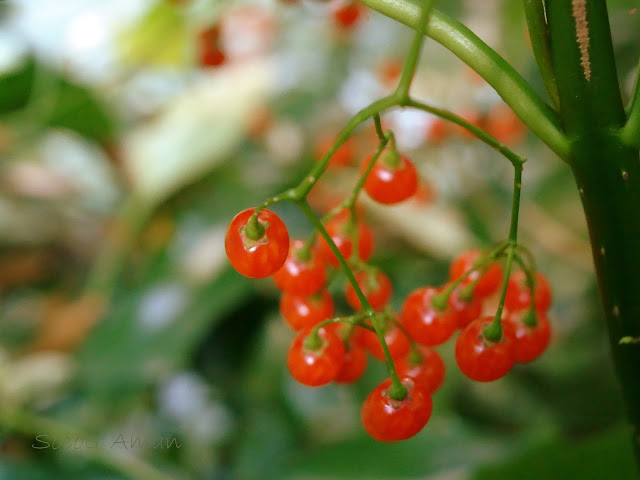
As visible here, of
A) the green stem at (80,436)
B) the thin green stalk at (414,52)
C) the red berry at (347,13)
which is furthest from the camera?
the green stem at (80,436)

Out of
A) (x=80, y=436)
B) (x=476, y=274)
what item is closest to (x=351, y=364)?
(x=476, y=274)

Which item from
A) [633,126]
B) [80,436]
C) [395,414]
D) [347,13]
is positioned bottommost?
[395,414]

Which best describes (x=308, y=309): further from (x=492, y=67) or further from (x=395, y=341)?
(x=492, y=67)

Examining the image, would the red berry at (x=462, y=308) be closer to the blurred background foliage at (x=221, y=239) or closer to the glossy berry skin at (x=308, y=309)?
the glossy berry skin at (x=308, y=309)

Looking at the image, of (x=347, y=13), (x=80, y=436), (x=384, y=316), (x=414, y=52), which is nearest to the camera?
(x=414, y=52)

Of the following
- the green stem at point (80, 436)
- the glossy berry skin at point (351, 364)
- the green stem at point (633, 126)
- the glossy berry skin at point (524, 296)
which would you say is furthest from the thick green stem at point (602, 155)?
the green stem at point (80, 436)
